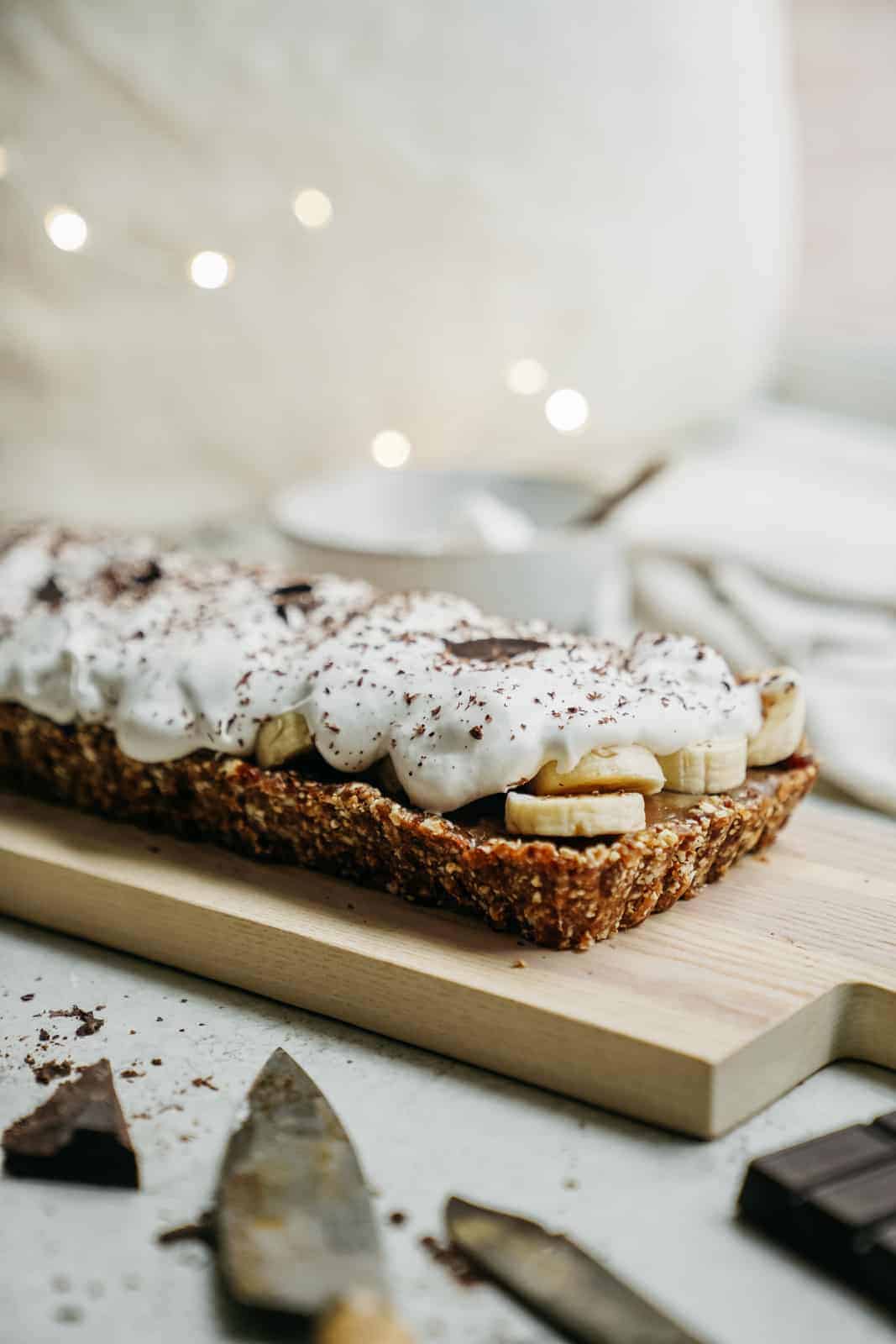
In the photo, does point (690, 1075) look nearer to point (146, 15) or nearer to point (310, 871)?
point (310, 871)

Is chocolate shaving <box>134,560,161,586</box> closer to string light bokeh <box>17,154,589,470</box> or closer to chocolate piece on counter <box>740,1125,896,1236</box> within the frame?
string light bokeh <box>17,154,589,470</box>

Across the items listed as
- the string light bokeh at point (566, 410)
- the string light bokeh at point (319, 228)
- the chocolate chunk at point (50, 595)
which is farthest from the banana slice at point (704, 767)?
the string light bokeh at point (566, 410)

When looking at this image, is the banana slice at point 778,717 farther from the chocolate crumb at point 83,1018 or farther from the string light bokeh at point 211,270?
the string light bokeh at point 211,270

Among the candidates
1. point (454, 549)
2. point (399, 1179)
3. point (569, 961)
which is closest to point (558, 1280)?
point (399, 1179)

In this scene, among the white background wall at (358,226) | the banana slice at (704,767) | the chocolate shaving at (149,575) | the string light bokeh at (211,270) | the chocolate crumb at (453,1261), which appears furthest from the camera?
the string light bokeh at (211,270)

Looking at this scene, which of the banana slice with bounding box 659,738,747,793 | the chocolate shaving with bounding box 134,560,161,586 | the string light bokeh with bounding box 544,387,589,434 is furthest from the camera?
the string light bokeh with bounding box 544,387,589,434

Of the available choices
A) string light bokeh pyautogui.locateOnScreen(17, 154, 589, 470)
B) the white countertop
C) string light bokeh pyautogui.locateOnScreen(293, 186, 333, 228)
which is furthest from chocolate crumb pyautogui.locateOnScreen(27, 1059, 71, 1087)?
string light bokeh pyautogui.locateOnScreen(293, 186, 333, 228)

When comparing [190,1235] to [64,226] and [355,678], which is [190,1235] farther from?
[64,226]
